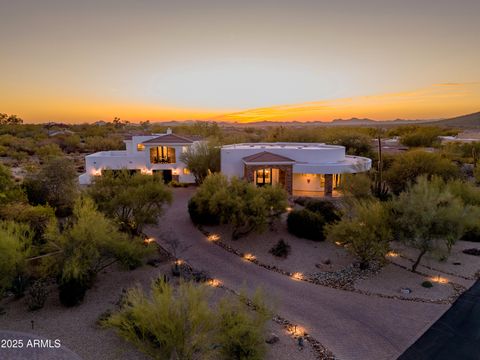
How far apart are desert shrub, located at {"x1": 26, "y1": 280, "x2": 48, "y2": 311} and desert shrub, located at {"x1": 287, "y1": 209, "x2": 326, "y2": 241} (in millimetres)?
13890

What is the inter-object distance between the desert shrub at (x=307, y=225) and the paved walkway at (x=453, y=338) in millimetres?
8332

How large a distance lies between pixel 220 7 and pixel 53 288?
22430 mm

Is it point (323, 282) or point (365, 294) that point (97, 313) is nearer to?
point (323, 282)

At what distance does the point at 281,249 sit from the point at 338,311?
6.01 metres

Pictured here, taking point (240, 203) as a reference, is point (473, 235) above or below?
below

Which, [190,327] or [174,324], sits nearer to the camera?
[174,324]

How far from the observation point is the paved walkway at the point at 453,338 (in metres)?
9.96

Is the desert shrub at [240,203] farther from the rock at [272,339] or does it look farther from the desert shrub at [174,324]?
the desert shrub at [174,324]

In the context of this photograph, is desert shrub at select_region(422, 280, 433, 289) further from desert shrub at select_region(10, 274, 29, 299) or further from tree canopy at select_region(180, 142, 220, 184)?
tree canopy at select_region(180, 142, 220, 184)

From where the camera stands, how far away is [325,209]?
22.6 metres

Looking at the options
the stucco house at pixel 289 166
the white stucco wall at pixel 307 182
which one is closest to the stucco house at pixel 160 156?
the stucco house at pixel 289 166

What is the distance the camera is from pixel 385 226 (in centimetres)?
1611

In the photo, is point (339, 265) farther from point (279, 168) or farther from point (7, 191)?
point (7, 191)

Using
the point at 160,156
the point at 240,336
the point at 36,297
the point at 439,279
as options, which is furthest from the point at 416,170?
the point at 36,297
